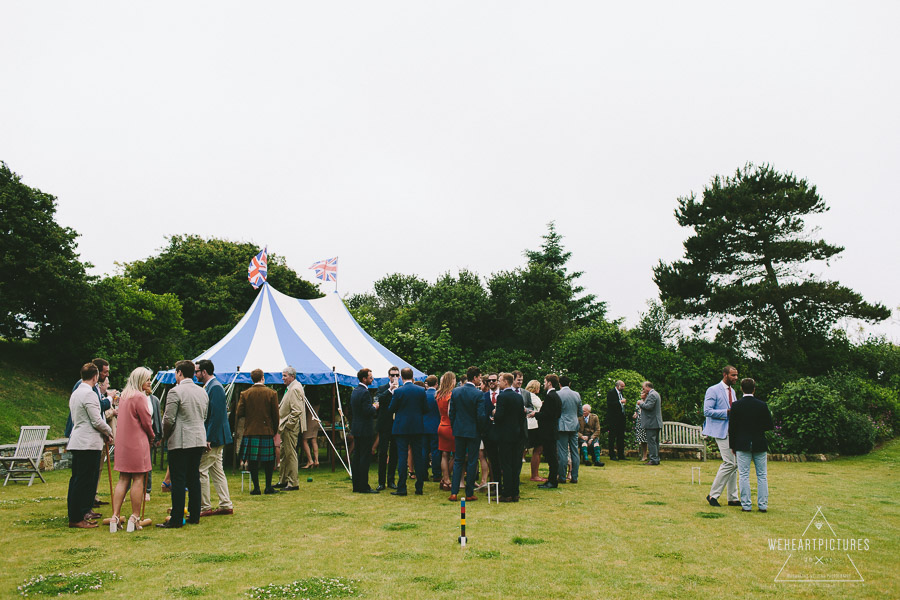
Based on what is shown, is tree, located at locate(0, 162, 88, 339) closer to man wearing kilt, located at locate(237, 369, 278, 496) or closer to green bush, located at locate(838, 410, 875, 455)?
man wearing kilt, located at locate(237, 369, 278, 496)

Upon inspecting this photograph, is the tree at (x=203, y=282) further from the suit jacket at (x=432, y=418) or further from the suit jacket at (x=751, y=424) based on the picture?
the suit jacket at (x=751, y=424)

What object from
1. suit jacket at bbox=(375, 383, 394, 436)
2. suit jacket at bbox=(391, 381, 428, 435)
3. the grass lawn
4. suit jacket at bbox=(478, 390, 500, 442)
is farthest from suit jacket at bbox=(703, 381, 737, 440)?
suit jacket at bbox=(375, 383, 394, 436)

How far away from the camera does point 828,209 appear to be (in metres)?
22.3

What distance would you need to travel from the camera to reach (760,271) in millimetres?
23109

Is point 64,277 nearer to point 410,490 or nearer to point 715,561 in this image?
point 410,490

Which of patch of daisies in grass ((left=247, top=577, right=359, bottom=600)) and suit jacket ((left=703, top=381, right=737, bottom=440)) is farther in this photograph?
suit jacket ((left=703, top=381, right=737, bottom=440))

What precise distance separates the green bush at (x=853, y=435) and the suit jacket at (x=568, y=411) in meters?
7.86

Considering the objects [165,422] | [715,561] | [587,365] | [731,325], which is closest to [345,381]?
[165,422]

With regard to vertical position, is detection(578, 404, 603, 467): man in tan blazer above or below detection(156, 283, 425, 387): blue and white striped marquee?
below

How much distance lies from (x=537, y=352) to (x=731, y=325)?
998cm

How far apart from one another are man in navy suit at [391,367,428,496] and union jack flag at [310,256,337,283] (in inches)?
298

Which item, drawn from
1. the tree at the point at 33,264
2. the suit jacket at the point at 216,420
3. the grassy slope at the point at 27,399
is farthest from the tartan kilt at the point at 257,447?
the tree at the point at 33,264

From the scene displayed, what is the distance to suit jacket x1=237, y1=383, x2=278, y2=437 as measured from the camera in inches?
311

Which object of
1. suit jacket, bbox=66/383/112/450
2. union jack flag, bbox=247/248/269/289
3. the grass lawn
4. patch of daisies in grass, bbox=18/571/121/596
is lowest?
patch of daisies in grass, bbox=18/571/121/596
